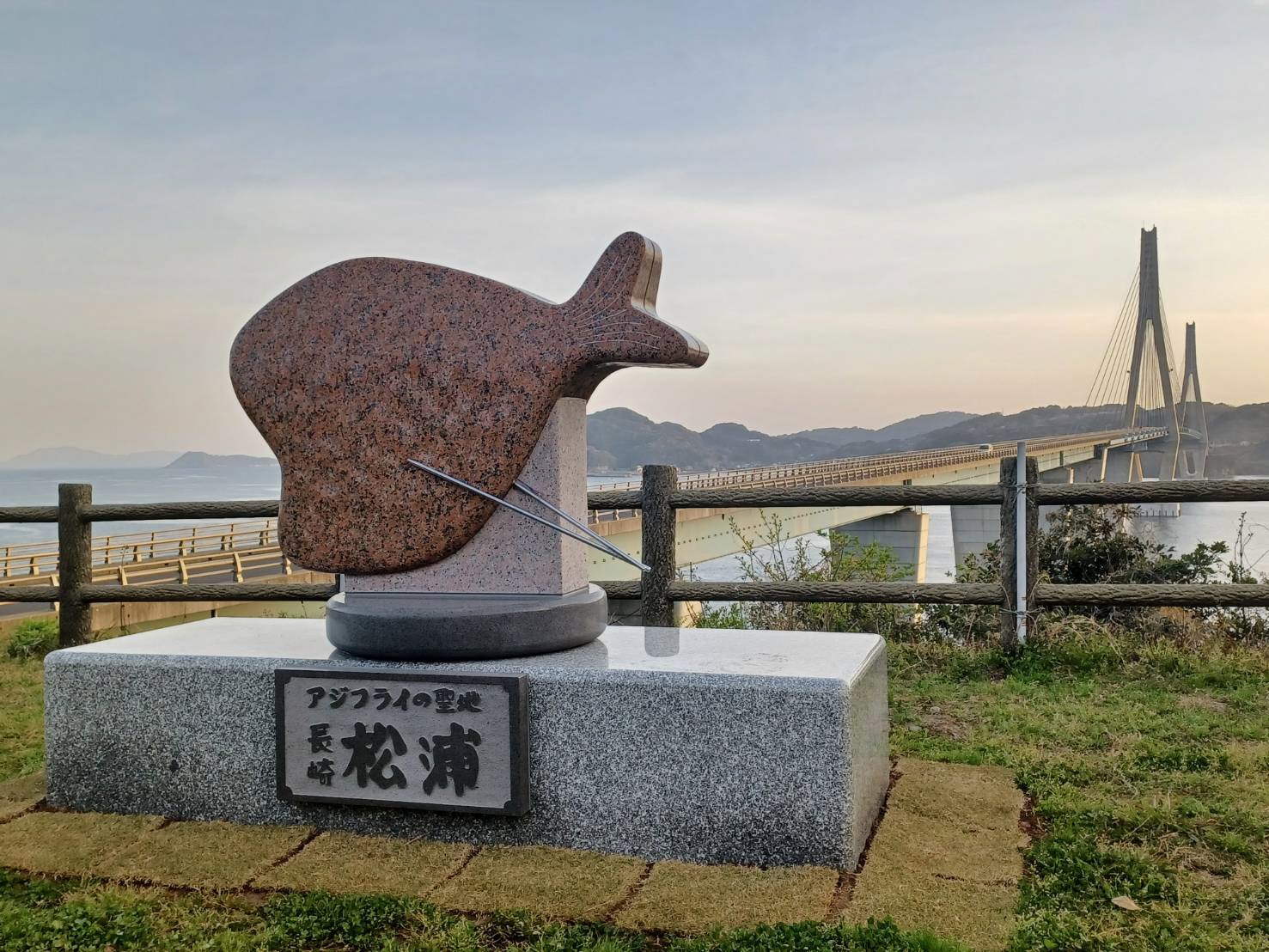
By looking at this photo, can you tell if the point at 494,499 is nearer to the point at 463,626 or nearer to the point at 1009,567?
the point at 463,626

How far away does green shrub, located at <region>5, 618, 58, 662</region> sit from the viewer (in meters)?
6.68

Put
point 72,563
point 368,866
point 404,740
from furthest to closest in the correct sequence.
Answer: point 72,563, point 404,740, point 368,866

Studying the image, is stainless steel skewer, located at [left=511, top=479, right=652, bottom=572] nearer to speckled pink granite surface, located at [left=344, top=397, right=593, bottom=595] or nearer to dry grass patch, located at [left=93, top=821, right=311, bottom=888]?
speckled pink granite surface, located at [left=344, top=397, right=593, bottom=595]

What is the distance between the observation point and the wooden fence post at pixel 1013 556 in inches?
209

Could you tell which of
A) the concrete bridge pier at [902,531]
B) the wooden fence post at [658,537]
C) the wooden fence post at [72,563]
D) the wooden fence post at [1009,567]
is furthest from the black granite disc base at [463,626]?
the concrete bridge pier at [902,531]

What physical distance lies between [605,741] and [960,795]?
1304 mm

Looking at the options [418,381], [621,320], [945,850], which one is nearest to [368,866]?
[418,381]

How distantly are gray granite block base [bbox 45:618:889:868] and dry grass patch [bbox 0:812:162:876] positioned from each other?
9cm

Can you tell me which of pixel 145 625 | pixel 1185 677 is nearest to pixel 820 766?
pixel 1185 677

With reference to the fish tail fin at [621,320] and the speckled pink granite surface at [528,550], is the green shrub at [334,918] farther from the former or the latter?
the fish tail fin at [621,320]

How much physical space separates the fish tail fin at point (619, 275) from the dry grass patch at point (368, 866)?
1813 millimetres

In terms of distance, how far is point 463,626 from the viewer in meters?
3.36

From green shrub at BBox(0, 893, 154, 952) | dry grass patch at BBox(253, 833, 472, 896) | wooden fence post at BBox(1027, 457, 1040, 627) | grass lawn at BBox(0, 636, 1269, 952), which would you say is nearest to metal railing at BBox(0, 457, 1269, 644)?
wooden fence post at BBox(1027, 457, 1040, 627)

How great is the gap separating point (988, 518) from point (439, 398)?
804 inches
